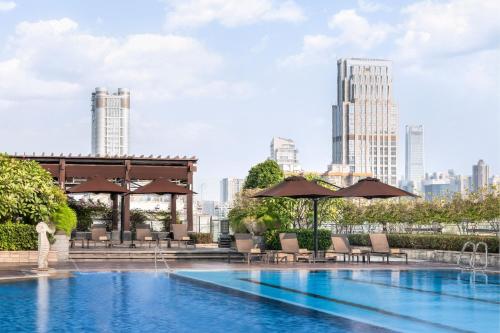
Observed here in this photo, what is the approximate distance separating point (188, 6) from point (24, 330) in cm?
2565

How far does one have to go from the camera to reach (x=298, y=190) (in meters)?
22.8

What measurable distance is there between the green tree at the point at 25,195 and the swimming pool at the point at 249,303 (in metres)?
5.30

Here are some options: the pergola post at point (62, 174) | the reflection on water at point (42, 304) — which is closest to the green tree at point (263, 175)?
the pergola post at point (62, 174)

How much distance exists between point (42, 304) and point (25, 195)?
10.6 meters

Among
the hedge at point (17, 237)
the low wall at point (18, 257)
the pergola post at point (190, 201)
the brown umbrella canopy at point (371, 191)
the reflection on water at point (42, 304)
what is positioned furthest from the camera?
the pergola post at point (190, 201)

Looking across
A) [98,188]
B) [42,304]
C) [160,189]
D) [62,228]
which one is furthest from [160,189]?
[42,304]

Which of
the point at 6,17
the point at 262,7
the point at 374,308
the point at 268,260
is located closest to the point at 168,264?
the point at 268,260

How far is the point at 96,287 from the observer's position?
15.8 m

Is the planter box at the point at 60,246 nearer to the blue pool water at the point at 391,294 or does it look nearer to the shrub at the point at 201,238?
the blue pool water at the point at 391,294

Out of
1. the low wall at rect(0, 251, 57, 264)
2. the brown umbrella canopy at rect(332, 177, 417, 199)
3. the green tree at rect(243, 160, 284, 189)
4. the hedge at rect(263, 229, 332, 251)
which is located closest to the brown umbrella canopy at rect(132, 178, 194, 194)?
the hedge at rect(263, 229, 332, 251)

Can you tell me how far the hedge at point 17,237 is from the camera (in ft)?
73.3

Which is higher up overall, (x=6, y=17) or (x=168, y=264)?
(x=6, y=17)

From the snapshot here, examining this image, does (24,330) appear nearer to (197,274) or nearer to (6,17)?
(197,274)

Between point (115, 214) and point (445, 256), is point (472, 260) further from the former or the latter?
point (115, 214)
